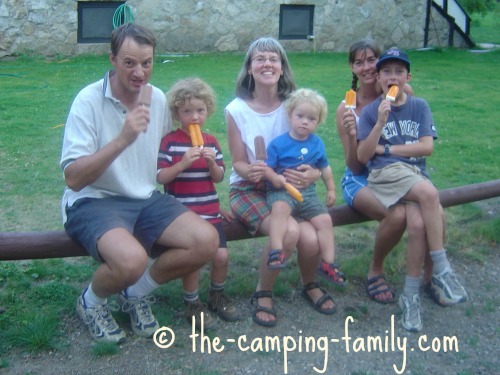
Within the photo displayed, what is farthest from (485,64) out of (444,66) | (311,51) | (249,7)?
(249,7)

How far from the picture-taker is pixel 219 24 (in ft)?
45.0

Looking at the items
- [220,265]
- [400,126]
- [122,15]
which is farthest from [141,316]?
[122,15]

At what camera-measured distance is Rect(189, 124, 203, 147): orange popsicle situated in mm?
3510

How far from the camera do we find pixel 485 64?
1370 centimetres

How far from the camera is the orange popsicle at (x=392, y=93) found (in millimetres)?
→ 3795

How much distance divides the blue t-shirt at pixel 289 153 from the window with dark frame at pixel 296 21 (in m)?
10.9

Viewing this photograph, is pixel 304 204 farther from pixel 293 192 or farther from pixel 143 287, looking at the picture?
pixel 143 287

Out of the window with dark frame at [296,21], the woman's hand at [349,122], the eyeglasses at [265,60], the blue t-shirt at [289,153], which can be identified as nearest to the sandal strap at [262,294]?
the blue t-shirt at [289,153]

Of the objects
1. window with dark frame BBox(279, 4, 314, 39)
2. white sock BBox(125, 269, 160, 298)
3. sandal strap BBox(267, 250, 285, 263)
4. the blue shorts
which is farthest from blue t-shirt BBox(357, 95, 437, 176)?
window with dark frame BBox(279, 4, 314, 39)

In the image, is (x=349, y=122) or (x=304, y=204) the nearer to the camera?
(x=304, y=204)

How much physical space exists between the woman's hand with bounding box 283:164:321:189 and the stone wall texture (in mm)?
9985

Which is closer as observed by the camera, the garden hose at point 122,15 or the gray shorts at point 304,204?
the gray shorts at point 304,204

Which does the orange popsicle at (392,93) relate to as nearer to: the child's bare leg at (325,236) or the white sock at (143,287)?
the child's bare leg at (325,236)

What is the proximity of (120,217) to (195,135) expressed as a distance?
56cm
